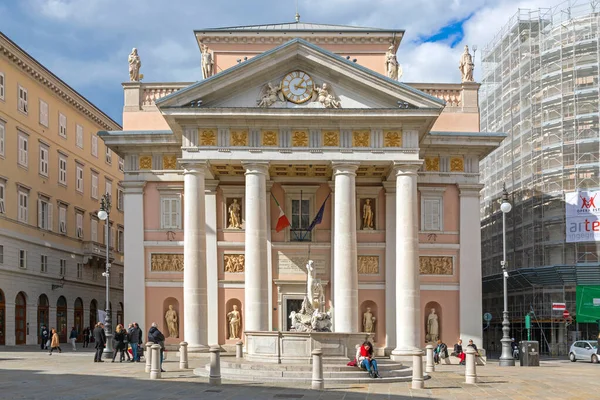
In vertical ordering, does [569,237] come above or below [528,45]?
below

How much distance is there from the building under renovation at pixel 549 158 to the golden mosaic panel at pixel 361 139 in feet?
58.2

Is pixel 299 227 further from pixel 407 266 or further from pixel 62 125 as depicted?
pixel 62 125

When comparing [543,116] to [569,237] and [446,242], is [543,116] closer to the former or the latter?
[569,237]

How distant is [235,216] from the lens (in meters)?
43.2

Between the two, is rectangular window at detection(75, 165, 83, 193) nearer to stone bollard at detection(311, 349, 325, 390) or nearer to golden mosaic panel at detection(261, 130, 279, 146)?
golden mosaic panel at detection(261, 130, 279, 146)

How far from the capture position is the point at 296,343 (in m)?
29.7

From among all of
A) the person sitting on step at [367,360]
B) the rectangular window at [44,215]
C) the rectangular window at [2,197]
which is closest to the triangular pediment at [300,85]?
the person sitting on step at [367,360]

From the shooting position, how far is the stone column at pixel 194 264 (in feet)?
124

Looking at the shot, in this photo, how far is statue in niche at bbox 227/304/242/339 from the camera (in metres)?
42.4

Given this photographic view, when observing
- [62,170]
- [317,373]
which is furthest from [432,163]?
[62,170]

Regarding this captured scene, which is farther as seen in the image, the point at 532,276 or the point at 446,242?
the point at 532,276

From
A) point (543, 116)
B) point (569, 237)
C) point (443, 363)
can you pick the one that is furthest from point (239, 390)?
point (543, 116)

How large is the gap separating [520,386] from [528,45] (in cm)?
3362

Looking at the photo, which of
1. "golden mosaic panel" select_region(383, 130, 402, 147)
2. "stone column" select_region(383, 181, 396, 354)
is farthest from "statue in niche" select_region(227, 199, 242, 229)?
"golden mosaic panel" select_region(383, 130, 402, 147)
